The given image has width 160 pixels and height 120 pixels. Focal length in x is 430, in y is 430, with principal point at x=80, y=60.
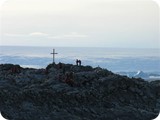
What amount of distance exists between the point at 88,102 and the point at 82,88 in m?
0.82

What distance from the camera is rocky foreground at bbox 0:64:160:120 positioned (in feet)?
44.3

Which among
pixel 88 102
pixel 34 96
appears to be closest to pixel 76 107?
pixel 88 102

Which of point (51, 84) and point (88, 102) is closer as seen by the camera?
point (88, 102)

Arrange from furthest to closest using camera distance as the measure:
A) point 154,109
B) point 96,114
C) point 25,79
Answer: point 25,79, point 154,109, point 96,114

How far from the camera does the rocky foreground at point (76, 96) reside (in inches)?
532

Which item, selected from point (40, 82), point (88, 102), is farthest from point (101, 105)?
point (40, 82)

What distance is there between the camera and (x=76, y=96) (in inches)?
560

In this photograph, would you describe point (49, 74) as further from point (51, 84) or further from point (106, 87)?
point (106, 87)

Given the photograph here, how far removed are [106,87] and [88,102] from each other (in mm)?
1145

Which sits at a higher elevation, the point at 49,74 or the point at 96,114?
the point at 49,74

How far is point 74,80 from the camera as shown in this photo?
15203mm

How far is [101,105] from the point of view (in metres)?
14.2

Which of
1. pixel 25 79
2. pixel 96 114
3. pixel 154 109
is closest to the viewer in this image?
pixel 96 114

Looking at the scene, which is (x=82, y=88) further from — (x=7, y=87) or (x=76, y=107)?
(x=7, y=87)
